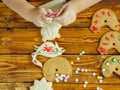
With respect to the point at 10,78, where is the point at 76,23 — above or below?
above

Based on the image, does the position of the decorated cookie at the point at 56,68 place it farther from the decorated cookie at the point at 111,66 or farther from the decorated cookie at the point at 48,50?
the decorated cookie at the point at 111,66

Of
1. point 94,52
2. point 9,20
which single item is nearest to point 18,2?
point 9,20

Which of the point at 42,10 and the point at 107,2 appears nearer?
the point at 42,10

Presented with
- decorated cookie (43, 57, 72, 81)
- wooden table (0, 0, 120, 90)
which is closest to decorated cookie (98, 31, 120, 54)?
wooden table (0, 0, 120, 90)

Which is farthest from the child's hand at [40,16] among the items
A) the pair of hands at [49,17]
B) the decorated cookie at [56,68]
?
the decorated cookie at [56,68]

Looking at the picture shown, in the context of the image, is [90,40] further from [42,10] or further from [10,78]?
[10,78]

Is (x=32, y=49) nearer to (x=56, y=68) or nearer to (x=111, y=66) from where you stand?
(x=56, y=68)

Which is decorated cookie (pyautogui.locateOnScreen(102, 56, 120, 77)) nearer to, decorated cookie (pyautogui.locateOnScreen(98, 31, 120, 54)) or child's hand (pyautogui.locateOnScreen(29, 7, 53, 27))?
decorated cookie (pyautogui.locateOnScreen(98, 31, 120, 54))
